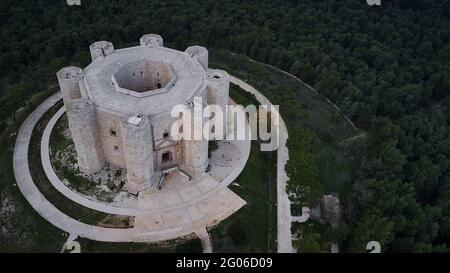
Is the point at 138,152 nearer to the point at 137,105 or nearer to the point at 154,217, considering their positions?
the point at 137,105

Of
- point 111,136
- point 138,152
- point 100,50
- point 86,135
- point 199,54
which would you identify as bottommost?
point 138,152

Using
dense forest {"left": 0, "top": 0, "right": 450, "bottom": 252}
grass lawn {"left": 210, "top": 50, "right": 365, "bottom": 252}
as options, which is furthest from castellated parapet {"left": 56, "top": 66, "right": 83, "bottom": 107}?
grass lawn {"left": 210, "top": 50, "right": 365, "bottom": 252}

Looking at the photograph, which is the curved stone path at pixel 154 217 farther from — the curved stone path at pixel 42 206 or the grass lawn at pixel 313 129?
the grass lawn at pixel 313 129

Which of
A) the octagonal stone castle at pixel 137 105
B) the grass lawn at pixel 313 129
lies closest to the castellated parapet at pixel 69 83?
the octagonal stone castle at pixel 137 105

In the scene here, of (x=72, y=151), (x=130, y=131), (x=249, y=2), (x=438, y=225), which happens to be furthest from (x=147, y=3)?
(x=438, y=225)

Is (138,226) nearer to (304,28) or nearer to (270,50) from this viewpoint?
(270,50)

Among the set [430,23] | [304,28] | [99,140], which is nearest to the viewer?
[99,140]

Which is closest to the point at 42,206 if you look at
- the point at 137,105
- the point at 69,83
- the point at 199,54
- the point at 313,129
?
the point at 69,83
